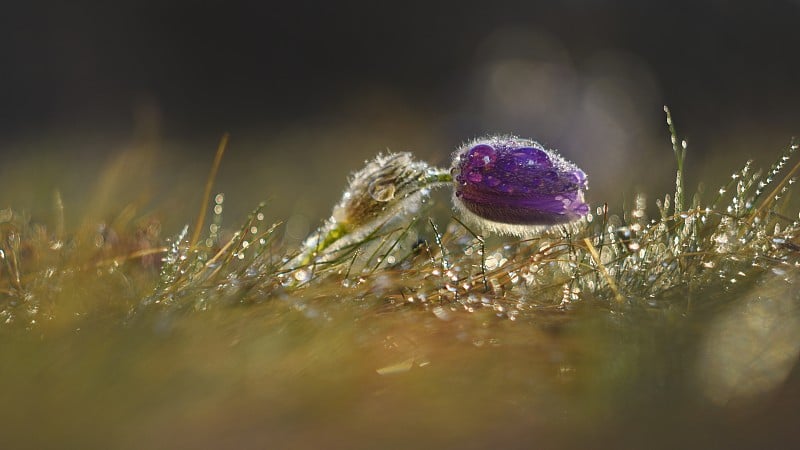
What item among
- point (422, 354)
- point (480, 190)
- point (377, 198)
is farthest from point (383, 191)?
point (422, 354)

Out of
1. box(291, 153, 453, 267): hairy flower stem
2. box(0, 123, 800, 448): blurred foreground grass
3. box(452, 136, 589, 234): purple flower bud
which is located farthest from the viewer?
box(291, 153, 453, 267): hairy flower stem

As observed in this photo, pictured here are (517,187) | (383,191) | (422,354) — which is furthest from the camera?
(383,191)

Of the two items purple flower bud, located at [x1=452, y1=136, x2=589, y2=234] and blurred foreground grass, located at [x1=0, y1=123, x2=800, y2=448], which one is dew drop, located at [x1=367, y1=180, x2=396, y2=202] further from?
blurred foreground grass, located at [x1=0, y1=123, x2=800, y2=448]

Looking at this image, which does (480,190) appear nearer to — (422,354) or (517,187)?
(517,187)

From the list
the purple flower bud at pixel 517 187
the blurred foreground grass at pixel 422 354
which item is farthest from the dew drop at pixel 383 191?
the blurred foreground grass at pixel 422 354

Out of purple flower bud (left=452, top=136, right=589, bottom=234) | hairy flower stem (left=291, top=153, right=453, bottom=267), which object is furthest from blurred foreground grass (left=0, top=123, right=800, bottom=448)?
hairy flower stem (left=291, top=153, right=453, bottom=267)

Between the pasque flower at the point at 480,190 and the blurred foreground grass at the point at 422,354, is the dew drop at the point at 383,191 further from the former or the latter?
the blurred foreground grass at the point at 422,354

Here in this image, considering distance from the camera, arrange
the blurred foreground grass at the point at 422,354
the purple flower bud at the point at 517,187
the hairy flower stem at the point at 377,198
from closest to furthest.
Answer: the blurred foreground grass at the point at 422,354 → the purple flower bud at the point at 517,187 → the hairy flower stem at the point at 377,198
